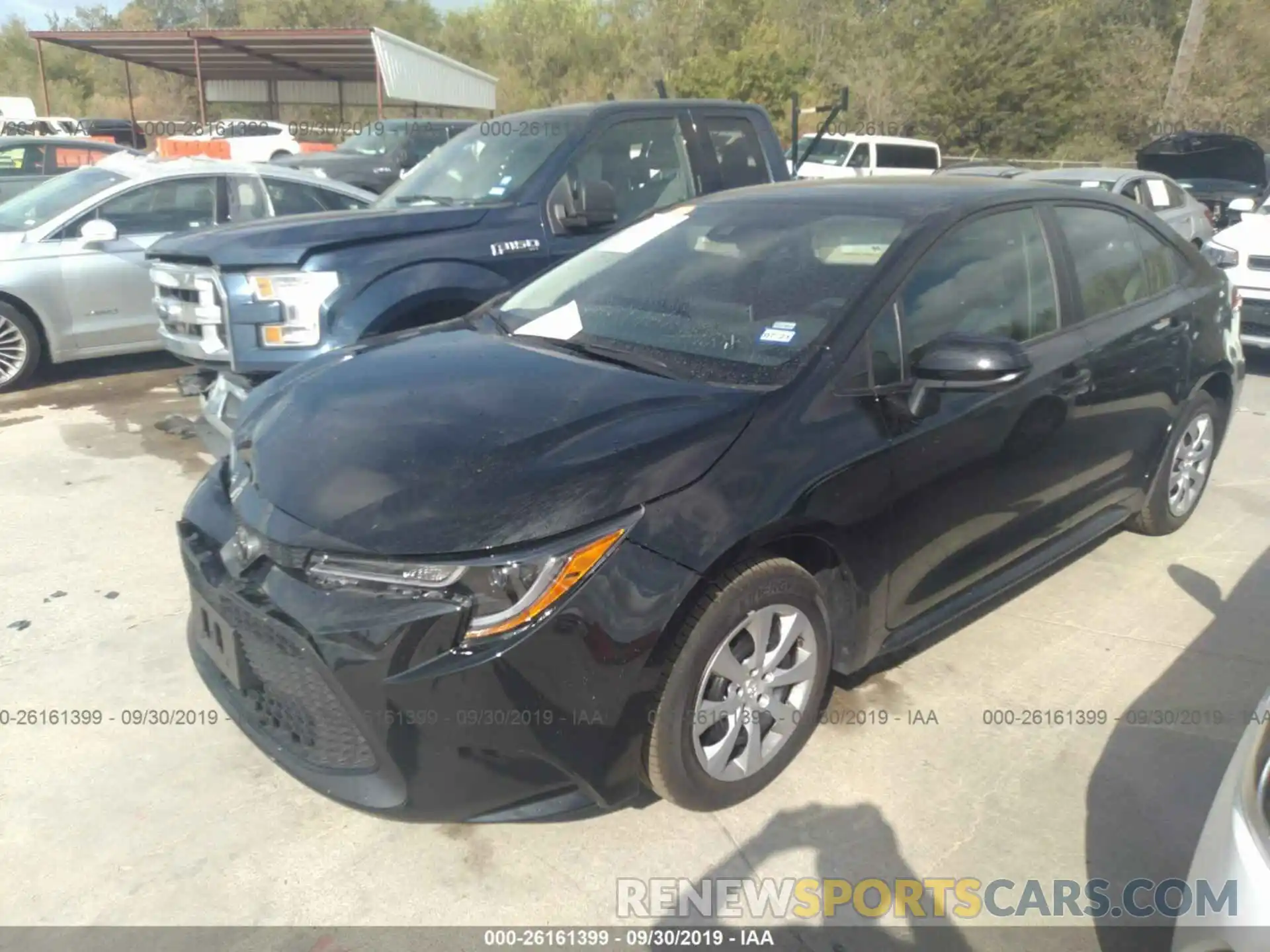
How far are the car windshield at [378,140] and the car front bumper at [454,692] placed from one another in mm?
15240

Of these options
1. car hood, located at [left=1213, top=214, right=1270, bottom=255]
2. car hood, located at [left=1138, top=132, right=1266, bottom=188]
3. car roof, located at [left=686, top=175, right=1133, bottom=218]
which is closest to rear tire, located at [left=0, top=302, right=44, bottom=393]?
car roof, located at [left=686, top=175, right=1133, bottom=218]

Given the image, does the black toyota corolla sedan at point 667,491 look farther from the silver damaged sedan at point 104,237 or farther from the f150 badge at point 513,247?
the silver damaged sedan at point 104,237

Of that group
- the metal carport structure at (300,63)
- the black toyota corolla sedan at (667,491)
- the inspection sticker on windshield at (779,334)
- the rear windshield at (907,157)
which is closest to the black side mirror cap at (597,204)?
the black toyota corolla sedan at (667,491)

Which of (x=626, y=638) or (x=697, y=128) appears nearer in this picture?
(x=626, y=638)

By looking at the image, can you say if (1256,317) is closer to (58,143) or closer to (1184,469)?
(1184,469)

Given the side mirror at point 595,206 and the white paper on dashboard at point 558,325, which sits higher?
the side mirror at point 595,206

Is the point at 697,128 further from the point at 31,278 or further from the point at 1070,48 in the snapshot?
the point at 1070,48

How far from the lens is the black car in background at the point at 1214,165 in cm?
1473

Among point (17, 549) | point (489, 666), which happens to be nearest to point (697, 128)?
point (17, 549)

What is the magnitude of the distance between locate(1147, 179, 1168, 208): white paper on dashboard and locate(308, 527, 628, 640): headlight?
10736 mm

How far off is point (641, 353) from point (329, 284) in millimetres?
2379

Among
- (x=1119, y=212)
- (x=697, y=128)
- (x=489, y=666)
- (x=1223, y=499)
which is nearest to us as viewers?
(x=489, y=666)

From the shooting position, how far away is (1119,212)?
14.0 feet

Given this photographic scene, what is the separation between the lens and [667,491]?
2.51m
